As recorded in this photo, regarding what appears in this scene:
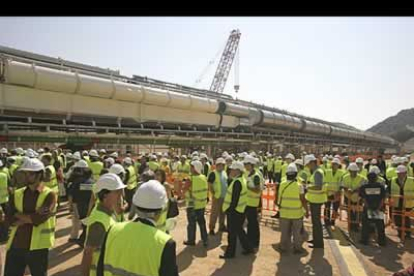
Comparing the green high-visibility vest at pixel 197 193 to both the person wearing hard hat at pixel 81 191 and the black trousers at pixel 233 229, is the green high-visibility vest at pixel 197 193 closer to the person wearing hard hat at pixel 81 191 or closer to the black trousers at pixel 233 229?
the black trousers at pixel 233 229

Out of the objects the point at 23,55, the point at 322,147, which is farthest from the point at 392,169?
the point at 322,147

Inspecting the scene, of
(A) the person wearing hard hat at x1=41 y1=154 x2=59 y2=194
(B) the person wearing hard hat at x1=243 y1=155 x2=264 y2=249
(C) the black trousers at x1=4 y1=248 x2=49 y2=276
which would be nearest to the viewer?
(C) the black trousers at x1=4 y1=248 x2=49 y2=276

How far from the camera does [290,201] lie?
6.70 m

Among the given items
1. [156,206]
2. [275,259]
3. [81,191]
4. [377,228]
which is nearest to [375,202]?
[377,228]

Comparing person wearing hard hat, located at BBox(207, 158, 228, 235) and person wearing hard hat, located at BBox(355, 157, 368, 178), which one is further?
person wearing hard hat, located at BBox(355, 157, 368, 178)

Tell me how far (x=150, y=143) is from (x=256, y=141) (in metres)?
11.6

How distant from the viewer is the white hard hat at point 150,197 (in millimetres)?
2447

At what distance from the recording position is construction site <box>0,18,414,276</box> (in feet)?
21.5

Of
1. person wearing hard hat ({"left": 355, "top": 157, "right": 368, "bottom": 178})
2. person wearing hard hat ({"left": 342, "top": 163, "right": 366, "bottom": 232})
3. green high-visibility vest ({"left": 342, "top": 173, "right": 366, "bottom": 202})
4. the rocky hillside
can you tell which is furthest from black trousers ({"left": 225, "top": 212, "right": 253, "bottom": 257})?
the rocky hillside

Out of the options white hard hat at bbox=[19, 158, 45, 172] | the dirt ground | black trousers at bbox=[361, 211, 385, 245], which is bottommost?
the dirt ground

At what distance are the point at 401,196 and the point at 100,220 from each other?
7548 mm

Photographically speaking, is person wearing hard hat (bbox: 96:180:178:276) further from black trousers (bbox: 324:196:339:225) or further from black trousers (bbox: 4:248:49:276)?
black trousers (bbox: 324:196:339:225)

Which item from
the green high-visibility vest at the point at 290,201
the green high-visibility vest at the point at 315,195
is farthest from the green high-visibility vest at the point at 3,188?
the green high-visibility vest at the point at 315,195

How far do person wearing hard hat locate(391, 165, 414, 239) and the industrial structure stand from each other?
1149cm
